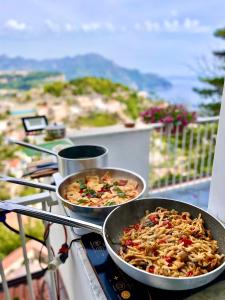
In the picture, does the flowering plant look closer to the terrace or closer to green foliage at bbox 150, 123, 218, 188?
the terrace

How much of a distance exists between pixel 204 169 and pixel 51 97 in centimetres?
545

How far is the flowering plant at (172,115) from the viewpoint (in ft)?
11.6

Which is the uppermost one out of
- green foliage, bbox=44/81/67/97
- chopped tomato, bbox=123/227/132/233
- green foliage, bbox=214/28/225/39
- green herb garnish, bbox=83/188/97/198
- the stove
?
green foliage, bbox=214/28/225/39

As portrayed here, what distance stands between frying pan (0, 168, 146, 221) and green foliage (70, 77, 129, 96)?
7038 millimetres

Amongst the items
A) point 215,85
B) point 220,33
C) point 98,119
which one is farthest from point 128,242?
point 98,119

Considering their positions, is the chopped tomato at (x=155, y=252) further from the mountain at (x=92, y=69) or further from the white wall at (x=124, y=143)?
the mountain at (x=92, y=69)

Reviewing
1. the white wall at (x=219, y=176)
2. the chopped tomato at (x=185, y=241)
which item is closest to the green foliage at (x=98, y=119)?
the white wall at (x=219, y=176)

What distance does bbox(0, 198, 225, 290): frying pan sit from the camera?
25.6 inches

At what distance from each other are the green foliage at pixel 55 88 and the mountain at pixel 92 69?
1.50 feet

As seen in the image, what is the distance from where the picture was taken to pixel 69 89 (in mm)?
8102

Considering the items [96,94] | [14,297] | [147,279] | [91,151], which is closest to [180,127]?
[91,151]

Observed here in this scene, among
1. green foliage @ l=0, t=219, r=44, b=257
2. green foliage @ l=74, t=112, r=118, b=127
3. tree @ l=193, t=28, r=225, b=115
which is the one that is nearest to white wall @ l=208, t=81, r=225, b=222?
green foliage @ l=0, t=219, r=44, b=257

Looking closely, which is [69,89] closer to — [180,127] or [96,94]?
[96,94]

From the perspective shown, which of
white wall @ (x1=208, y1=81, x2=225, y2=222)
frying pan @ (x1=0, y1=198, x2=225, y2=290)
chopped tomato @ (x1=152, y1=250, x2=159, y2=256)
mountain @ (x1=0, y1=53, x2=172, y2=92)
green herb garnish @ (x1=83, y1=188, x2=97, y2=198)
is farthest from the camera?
mountain @ (x1=0, y1=53, x2=172, y2=92)
